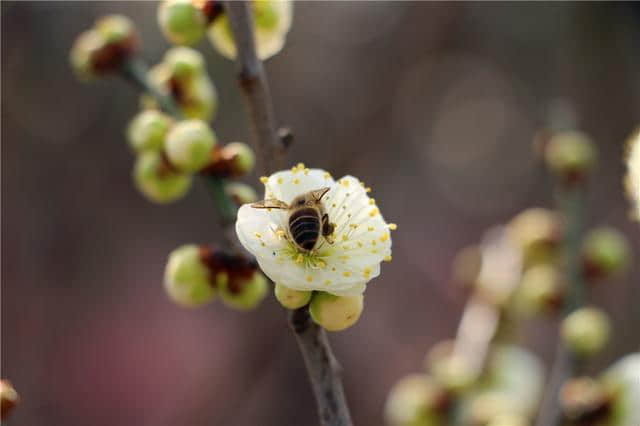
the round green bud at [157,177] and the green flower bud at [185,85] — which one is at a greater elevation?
the green flower bud at [185,85]

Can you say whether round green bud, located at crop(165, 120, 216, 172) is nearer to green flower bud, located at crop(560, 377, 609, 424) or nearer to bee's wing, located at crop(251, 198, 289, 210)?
bee's wing, located at crop(251, 198, 289, 210)

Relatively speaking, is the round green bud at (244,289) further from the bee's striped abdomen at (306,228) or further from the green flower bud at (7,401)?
the green flower bud at (7,401)

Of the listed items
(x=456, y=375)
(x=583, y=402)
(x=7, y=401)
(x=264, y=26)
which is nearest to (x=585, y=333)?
(x=583, y=402)

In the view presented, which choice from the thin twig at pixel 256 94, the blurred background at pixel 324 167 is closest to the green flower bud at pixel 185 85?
the thin twig at pixel 256 94

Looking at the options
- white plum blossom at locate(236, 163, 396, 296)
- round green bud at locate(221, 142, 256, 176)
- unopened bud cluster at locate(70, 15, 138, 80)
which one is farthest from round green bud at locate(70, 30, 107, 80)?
white plum blossom at locate(236, 163, 396, 296)

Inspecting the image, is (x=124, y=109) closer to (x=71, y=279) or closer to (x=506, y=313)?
(x=71, y=279)

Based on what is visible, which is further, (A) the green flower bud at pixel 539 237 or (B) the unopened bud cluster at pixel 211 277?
(A) the green flower bud at pixel 539 237

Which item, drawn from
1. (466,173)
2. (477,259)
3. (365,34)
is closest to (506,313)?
(477,259)
